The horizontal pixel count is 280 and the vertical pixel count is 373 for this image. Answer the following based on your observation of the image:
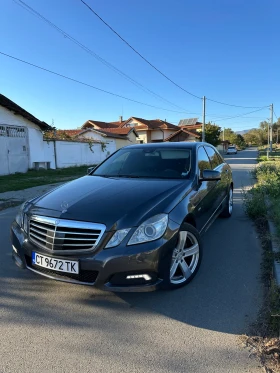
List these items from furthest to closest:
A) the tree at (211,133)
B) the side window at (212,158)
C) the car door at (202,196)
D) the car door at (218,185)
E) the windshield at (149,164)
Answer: the tree at (211,133) < the side window at (212,158) < the car door at (218,185) < the windshield at (149,164) < the car door at (202,196)

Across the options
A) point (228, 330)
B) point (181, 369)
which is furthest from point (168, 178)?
point (181, 369)

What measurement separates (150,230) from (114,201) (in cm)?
53

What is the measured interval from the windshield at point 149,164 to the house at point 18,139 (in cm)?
1235

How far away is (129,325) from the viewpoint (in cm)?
251

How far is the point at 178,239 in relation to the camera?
9.29 feet

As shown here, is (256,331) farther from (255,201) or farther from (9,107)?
(9,107)

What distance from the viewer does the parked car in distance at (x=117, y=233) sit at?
2490 mm

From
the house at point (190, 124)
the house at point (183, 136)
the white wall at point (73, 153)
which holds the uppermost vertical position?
the house at point (190, 124)

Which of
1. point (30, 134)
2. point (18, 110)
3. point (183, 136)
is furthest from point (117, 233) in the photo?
point (183, 136)

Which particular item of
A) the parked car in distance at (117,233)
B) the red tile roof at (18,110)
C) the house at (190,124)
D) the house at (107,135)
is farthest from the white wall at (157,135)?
the parked car in distance at (117,233)

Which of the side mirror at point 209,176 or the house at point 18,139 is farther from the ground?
the house at point 18,139

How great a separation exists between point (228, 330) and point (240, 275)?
104 cm

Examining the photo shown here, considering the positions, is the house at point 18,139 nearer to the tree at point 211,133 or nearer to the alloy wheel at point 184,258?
the alloy wheel at point 184,258

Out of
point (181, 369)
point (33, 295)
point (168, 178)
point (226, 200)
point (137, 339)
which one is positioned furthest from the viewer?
point (226, 200)
